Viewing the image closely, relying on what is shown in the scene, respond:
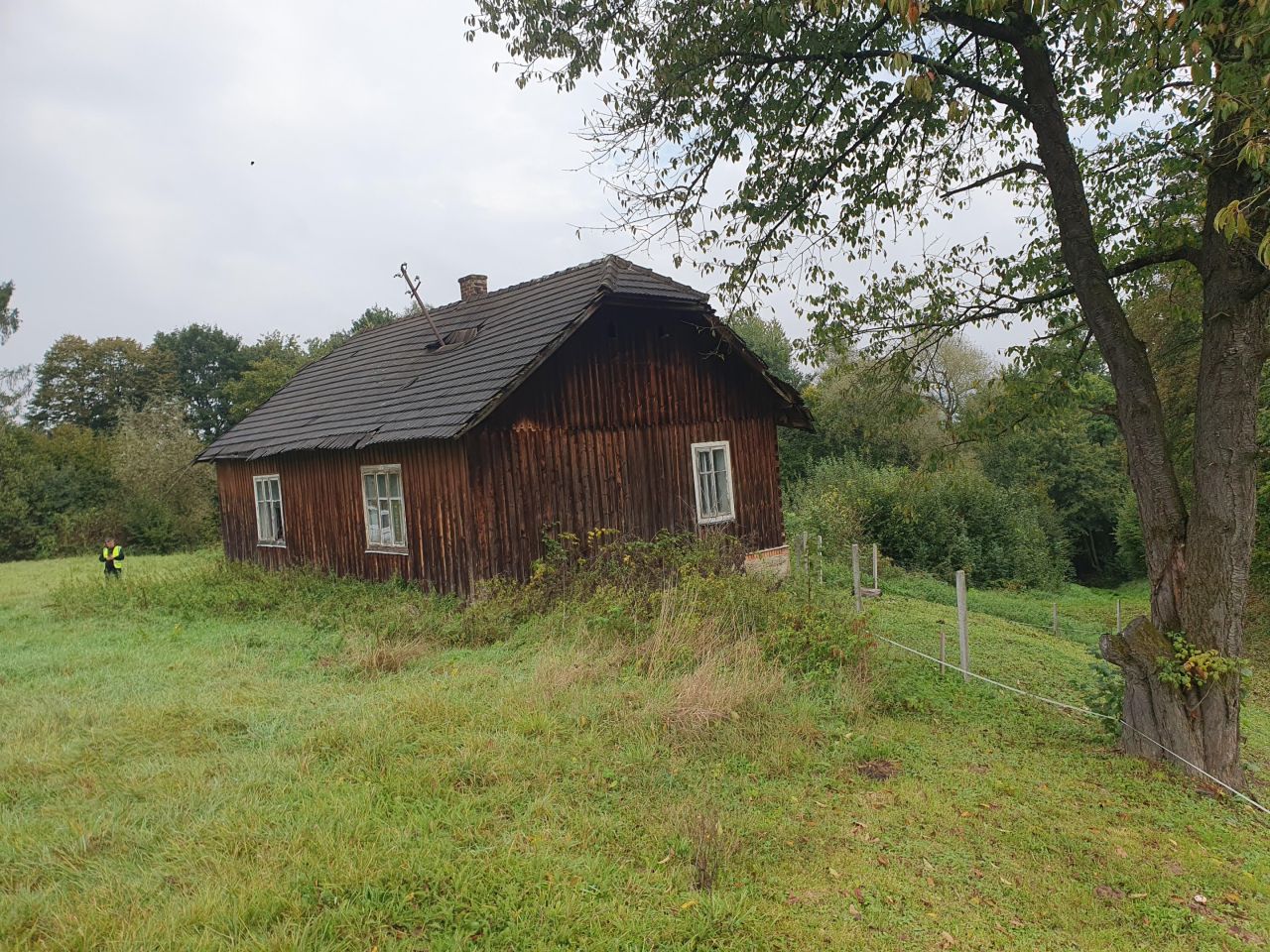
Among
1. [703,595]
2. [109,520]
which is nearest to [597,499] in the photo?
[703,595]

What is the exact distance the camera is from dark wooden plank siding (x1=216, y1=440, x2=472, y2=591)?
39.9 feet

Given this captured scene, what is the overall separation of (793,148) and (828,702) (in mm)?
5662

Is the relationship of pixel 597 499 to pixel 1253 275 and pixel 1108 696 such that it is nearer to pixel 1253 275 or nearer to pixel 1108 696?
pixel 1108 696

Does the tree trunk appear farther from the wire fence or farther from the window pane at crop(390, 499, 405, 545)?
the window pane at crop(390, 499, 405, 545)

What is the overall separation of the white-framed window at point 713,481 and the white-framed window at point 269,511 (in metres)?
8.68

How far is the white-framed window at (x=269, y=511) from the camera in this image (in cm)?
1680

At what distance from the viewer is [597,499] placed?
13.0m

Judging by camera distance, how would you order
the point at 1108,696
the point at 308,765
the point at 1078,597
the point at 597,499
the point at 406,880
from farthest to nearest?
the point at 1078,597, the point at 597,499, the point at 1108,696, the point at 308,765, the point at 406,880

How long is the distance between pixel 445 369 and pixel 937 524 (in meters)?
15.5

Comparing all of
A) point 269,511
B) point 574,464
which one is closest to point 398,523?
point 574,464

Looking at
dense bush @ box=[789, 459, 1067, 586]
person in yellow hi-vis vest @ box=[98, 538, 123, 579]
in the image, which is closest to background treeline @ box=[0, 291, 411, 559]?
person in yellow hi-vis vest @ box=[98, 538, 123, 579]

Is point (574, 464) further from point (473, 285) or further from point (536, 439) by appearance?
point (473, 285)

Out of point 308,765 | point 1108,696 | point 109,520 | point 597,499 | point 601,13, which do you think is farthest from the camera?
point 109,520

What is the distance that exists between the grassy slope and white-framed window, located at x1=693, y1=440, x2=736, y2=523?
610cm
